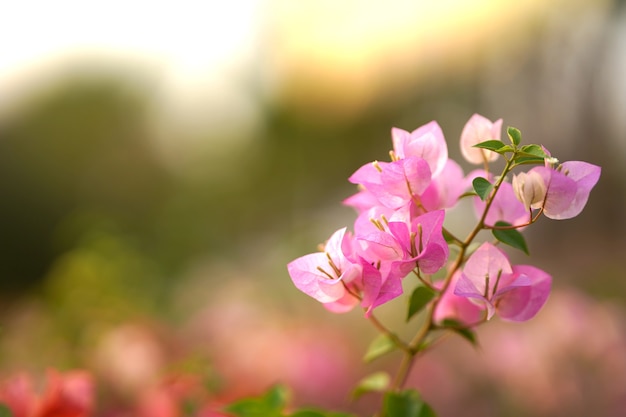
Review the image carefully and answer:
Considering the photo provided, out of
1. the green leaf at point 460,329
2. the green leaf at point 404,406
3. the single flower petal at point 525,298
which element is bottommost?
the green leaf at point 404,406

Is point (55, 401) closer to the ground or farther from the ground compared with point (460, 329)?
farther from the ground

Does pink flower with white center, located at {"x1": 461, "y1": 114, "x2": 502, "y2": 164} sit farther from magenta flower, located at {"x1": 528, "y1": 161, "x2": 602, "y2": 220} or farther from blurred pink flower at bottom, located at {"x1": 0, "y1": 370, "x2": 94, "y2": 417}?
blurred pink flower at bottom, located at {"x1": 0, "y1": 370, "x2": 94, "y2": 417}

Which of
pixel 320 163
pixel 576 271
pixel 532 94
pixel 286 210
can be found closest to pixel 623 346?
pixel 576 271

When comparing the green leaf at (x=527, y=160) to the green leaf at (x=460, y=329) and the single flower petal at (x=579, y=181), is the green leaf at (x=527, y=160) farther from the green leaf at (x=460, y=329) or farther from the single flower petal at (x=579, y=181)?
the green leaf at (x=460, y=329)

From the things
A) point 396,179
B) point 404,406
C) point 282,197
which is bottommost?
point 404,406

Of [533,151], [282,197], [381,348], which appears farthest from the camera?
[282,197]

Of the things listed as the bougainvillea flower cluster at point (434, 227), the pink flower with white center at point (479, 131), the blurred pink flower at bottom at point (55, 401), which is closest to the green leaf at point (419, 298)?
the bougainvillea flower cluster at point (434, 227)

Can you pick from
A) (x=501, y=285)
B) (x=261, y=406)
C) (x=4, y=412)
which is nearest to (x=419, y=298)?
(x=501, y=285)

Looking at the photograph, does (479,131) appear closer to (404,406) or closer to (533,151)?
(533,151)
